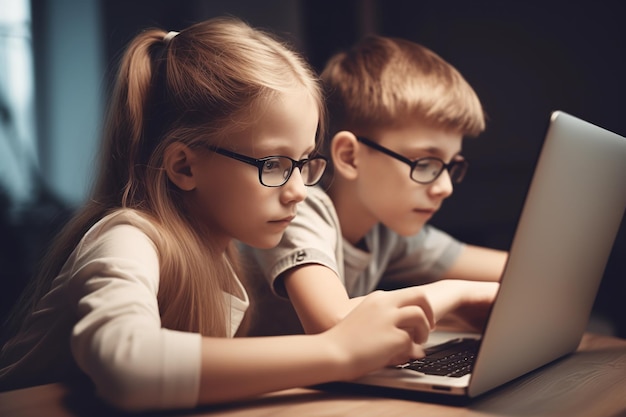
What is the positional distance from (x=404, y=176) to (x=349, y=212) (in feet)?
0.48

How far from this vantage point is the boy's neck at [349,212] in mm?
1272

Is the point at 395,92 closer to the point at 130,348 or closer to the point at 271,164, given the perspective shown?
the point at 271,164

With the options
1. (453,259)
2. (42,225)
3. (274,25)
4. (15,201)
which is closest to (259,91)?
(453,259)

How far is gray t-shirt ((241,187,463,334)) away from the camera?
3.43ft

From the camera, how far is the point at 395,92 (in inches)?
48.0

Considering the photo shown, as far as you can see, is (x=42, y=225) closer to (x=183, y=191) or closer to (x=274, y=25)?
(x=274, y=25)

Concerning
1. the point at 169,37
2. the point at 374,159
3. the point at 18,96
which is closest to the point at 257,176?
the point at 169,37

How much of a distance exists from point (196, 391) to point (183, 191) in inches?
14.7

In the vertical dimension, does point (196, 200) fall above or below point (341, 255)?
above

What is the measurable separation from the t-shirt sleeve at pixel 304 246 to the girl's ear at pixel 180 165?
190 mm

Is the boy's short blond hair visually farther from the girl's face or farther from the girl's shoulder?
the girl's shoulder

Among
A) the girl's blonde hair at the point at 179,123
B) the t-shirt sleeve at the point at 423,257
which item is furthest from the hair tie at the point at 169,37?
the t-shirt sleeve at the point at 423,257

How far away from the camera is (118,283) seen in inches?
27.4

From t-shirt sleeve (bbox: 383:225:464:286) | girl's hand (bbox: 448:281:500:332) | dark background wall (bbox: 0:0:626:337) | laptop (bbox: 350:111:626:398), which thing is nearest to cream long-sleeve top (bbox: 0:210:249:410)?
laptop (bbox: 350:111:626:398)
